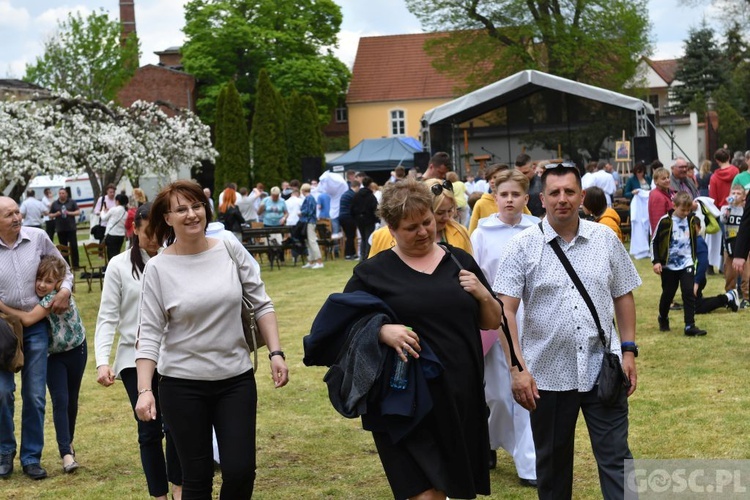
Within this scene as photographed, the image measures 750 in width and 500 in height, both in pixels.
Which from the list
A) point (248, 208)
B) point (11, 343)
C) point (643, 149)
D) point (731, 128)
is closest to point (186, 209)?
point (11, 343)

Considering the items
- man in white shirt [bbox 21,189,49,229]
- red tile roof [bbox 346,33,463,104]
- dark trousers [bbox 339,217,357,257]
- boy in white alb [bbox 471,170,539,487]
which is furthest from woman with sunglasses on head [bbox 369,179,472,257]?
red tile roof [bbox 346,33,463,104]

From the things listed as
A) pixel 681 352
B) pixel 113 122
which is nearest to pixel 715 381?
pixel 681 352

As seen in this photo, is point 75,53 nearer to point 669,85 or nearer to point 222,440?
point 669,85

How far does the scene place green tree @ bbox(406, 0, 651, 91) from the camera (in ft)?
159

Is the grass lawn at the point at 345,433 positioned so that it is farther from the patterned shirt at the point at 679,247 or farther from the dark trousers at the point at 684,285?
the patterned shirt at the point at 679,247

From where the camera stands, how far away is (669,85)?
86125 millimetres

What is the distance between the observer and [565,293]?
4871mm

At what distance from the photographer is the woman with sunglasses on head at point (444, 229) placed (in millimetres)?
6234

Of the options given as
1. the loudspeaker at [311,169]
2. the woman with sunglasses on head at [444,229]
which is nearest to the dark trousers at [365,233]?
the loudspeaker at [311,169]

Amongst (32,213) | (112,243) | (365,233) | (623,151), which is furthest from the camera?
(623,151)

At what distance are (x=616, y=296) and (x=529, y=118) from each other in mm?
30129

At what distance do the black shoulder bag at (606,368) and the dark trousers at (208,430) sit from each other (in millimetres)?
1569

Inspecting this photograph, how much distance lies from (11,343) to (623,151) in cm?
2671

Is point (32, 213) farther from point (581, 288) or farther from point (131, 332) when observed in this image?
point (581, 288)
